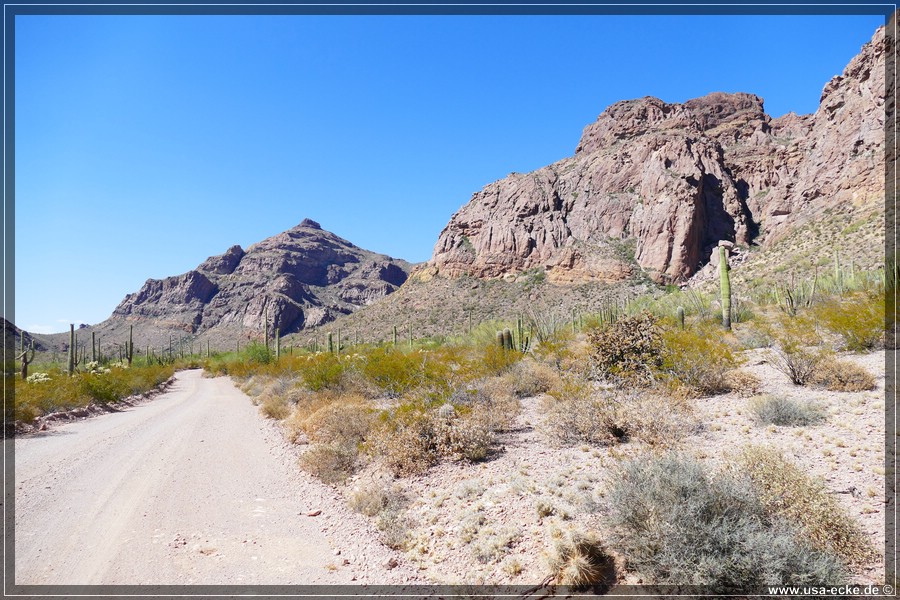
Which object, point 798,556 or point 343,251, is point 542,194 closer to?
point 798,556

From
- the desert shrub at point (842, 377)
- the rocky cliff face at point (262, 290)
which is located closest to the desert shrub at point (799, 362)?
the desert shrub at point (842, 377)

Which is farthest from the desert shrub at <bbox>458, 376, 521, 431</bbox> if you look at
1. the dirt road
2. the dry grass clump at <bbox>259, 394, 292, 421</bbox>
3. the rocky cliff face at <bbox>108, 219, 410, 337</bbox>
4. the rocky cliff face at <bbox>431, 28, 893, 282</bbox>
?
the rocky cliff face at <bbox>108, 219, 410, 337</bbox>

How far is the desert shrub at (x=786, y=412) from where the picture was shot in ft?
21.2

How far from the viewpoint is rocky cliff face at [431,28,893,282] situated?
2372 inches

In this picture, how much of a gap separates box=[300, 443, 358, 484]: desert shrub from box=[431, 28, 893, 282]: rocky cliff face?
65.6 m

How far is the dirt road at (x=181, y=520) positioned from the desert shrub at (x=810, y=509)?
3.69 m

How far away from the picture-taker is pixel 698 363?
932 cm

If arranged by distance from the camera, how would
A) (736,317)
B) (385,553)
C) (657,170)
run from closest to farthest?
(385,553) → (736,317) → (657,170)

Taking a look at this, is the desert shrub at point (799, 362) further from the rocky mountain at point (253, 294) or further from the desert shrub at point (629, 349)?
the rocky mountain at point (253, 294)

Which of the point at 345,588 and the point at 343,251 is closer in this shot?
the point at 345,588

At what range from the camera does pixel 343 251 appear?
605 ft

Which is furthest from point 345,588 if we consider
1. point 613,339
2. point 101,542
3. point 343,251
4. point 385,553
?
point 343,251

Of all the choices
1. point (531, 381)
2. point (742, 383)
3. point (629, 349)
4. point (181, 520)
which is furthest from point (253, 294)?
point (742, 383)

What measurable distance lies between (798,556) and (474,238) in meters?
93.2
